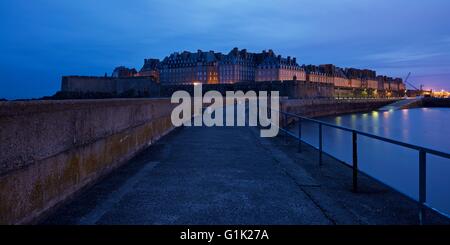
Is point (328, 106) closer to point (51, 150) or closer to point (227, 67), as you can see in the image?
point (227, 67)

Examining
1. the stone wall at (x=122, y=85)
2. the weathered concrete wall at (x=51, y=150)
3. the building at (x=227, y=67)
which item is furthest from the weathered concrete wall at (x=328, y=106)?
the weathered concrete wall at (x=51, y=150)

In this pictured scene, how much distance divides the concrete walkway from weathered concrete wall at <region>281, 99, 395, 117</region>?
44.4m

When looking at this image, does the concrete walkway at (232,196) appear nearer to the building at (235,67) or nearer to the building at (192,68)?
the building at (235,67)

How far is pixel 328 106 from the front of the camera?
90000mm

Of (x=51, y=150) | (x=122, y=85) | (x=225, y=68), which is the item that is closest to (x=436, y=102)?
(x=225, y=68)

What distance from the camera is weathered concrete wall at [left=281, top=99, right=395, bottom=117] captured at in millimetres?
65250

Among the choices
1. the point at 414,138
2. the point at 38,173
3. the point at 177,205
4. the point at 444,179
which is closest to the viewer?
the point at 38,173

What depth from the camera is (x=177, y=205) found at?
4844 mm

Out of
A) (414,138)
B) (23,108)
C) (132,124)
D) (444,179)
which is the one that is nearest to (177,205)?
(23,108)

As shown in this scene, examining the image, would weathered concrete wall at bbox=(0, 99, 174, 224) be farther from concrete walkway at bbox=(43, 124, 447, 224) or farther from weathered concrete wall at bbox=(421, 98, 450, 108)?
weathered concrete wall at bbox=(421, 98, 450, 108)

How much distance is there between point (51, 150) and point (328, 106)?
89498 millimetres

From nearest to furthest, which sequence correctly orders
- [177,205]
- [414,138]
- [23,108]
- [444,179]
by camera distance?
[23,108], [177,205], [444,179], [414,138]
